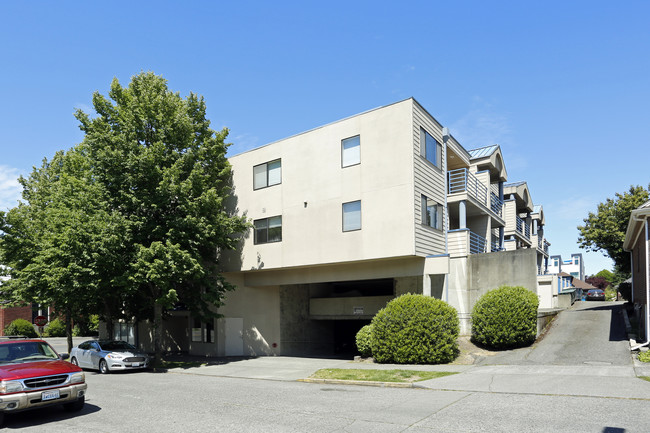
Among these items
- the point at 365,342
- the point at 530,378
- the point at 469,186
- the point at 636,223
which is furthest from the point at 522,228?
the point at 530,378

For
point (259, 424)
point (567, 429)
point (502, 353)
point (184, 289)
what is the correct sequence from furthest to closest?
1. point (184, 289)
2. point (502, 353)
3. point (259, 424)
4. point (567, 429)

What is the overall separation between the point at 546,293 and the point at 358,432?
25762 mm

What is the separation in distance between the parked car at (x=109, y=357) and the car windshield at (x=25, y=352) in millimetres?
8991

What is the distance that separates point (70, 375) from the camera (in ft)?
34.6

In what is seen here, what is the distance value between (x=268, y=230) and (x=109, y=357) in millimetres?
9060

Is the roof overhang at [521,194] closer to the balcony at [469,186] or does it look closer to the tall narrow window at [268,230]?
the balcony at [469,186]

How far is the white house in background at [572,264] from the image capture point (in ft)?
214

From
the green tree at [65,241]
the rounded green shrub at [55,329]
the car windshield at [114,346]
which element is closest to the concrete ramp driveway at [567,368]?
the car windshield at [114,346]

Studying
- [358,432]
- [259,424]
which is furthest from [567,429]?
[259,424]

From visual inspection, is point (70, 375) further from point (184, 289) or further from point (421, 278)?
point (421, 278)

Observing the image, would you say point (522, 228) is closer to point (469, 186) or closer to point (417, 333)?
point (469, 186)

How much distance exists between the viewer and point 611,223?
2859 centimetres

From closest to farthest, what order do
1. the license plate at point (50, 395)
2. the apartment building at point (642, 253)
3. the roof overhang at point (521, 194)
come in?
1. the license plate at point (50, 395)
2. the apartment building at point (642, 253)
3. the roof overhang at point (521, 194)

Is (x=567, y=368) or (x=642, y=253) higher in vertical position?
(x=642, y=253)
